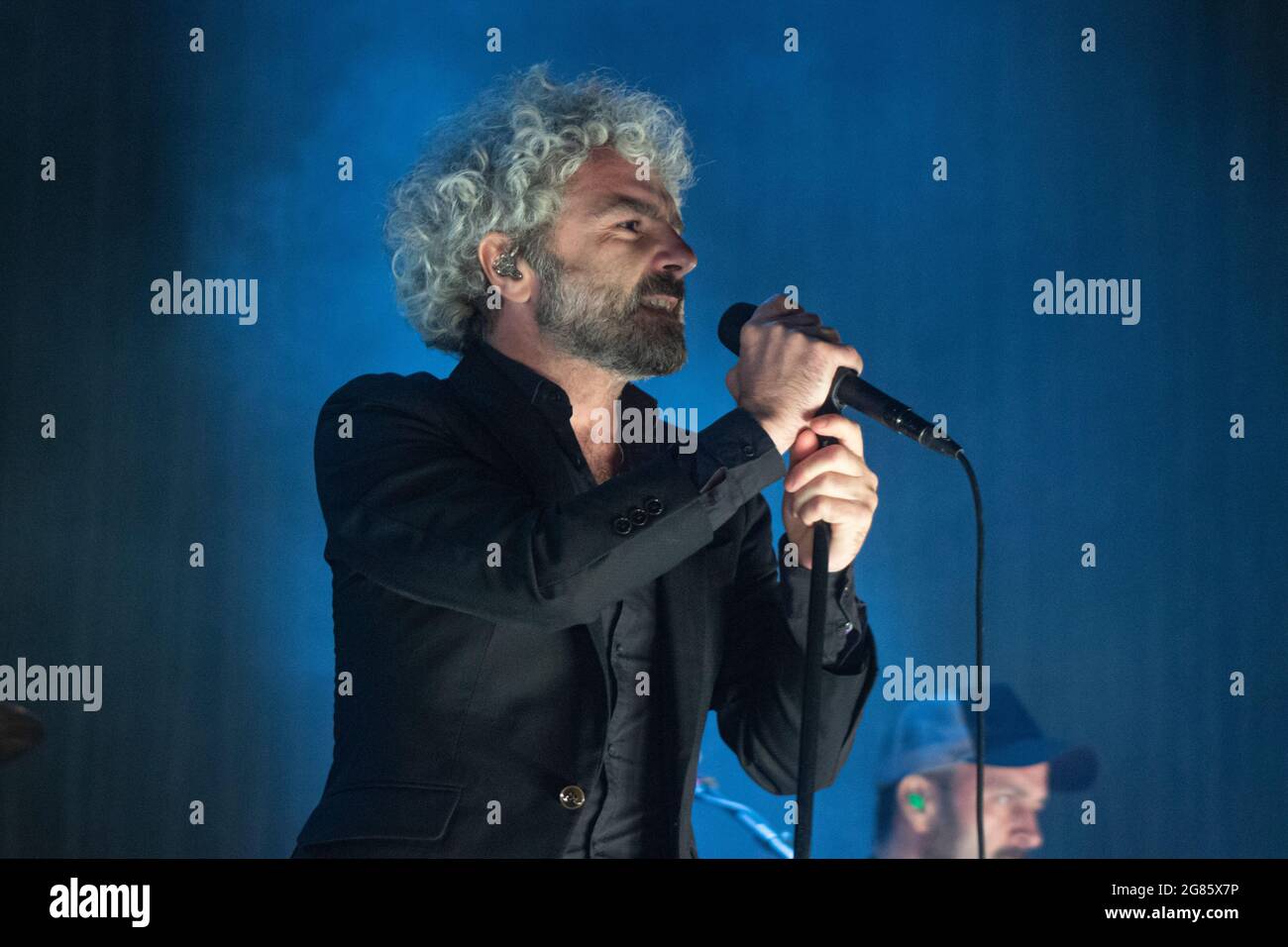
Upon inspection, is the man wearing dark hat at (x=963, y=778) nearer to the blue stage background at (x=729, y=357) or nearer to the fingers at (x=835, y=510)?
the blue stage background at (x=729, y=357)

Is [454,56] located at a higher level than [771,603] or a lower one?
higher

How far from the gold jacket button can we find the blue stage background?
1182mm

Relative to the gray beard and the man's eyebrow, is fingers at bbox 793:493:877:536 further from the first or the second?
the man's eyebrow

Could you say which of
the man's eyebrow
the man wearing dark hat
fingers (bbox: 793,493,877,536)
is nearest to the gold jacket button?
fingers (bbox: 793,493,877,536)

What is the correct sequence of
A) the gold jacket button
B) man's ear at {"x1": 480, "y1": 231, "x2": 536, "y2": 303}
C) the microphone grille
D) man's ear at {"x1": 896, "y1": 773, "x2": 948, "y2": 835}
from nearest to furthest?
1. the gold jacket button
2. the microphone grille
3. man's ear at {"x1": 480, "y1": 231, "x2": 536, "y2": 303}
4. man's ear at {"x1": 896, "y1": 773, "x2": 948, "y2": 835}

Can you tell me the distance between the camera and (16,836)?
259 cm

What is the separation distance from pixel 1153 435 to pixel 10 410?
2262mm

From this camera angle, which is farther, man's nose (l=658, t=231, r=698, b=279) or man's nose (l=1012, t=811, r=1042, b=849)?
man's nose (l=1012, t=811, r=1042, b=849)

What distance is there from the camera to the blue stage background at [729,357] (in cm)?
259

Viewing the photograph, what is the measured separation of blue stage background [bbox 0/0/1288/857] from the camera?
259 centimetres

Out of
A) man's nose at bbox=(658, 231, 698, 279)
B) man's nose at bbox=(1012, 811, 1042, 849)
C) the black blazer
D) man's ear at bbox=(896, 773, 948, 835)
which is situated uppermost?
man's nose at bbox=(658, 231, 698, 279)

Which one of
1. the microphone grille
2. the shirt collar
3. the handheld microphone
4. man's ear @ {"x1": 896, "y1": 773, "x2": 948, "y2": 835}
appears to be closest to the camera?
the handheld microphone

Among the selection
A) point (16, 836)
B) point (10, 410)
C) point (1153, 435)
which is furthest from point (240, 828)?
point (1153, 435)
